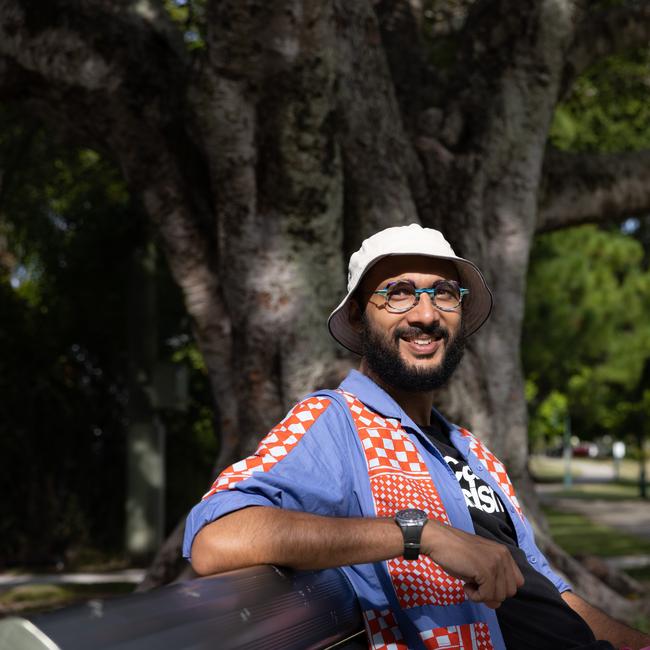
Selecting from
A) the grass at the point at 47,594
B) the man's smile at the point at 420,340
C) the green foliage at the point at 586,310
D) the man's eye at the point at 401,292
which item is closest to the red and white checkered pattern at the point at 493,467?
the man's smile at the point at 420,340

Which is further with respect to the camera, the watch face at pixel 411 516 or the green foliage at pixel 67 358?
the green foliage at pixel 67 358

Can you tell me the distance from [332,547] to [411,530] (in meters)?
0.14

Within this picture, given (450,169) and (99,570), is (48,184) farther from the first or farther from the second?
(450,169)

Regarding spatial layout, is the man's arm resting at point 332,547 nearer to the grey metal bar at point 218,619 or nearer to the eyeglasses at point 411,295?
the grey metal bar at point 218,619

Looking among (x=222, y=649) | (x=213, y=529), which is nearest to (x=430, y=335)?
(x=213, y=529)

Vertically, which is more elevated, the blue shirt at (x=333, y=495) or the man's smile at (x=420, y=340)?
the man's smile at (x=420, y=340)

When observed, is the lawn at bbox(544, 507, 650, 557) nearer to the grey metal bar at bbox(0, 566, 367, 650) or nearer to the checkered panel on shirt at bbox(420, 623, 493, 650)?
the checkered panel on shirt at bbox(420, 623, 493, 650)

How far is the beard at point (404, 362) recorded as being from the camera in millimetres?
2701

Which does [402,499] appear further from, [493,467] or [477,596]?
[493,467]

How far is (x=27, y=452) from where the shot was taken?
14.1m

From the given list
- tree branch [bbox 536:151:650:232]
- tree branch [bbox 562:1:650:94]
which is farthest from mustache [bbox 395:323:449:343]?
tree branch [bbox 562:1:650:94]

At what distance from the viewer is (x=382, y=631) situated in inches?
89.9

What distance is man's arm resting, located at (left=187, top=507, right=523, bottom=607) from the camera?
210 cm

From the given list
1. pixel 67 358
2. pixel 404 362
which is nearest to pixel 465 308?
pixel 404 362
